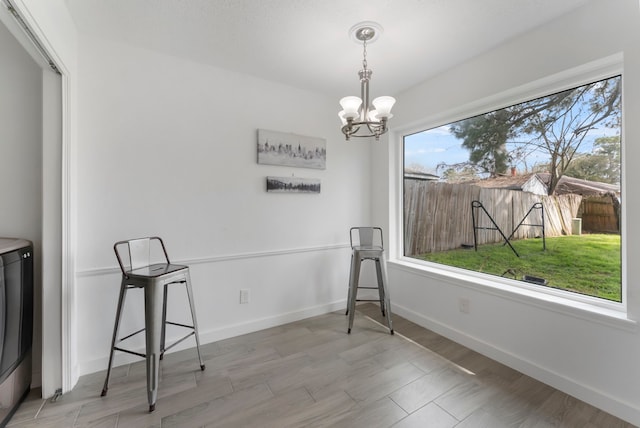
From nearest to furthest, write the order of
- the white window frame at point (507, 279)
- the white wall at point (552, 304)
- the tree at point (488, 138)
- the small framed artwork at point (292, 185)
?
the white wall at point (552, 304) → the white window frame at point (507, 279) → the tree at point (488, 138) → the small framed artwork at point (292, 185)

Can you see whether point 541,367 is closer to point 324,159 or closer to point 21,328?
point 324,159

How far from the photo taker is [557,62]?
5.75 feet

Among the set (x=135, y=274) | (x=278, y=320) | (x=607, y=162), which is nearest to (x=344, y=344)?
(x=278, y=320)

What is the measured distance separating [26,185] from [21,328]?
886 millimetres

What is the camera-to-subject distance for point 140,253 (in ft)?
6.07

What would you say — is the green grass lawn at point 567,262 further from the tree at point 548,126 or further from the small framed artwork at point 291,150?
the small framed artwork at point 291,150

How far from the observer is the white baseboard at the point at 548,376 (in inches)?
58.3

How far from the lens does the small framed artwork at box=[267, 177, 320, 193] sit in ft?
8.54

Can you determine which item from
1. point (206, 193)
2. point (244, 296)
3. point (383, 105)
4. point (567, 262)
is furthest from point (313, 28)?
point (567, 262)

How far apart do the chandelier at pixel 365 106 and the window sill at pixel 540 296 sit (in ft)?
4.93

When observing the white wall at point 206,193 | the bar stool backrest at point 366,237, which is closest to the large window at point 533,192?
the bar stool backrest at point 366,237

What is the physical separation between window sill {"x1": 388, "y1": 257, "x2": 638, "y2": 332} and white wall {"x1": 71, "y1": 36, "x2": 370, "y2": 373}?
1.13 m

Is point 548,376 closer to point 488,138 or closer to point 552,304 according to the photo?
point 552,304

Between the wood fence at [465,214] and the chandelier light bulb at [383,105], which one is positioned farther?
the wood fence at [465,214]
